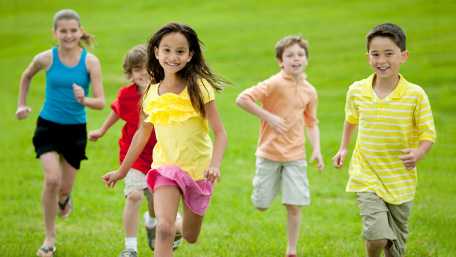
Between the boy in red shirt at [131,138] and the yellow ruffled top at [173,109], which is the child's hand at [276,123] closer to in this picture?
the boy in red shirt at [131,138]

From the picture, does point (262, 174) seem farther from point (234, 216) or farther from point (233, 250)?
point (234, 216)

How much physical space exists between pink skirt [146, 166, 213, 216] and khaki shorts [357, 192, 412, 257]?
125cm

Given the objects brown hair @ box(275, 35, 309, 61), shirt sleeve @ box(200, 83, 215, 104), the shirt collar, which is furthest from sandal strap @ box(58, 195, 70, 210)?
the shirt collar

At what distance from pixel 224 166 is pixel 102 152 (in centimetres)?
293

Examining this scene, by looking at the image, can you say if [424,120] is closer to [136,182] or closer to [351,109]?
[351,109]

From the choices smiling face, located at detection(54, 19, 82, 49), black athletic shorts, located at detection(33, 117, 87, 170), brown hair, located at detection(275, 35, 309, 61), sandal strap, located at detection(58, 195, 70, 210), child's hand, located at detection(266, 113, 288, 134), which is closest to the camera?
child's hand, located at detection(266, 113, 288, 134)

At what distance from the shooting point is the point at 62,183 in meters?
8.34

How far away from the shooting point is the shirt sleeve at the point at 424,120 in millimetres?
5883

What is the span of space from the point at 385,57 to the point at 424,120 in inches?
23.1

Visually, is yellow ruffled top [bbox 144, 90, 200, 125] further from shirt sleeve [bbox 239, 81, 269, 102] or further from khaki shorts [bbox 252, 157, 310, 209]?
khaki shorts [bbox 252, 157, 310, 209]

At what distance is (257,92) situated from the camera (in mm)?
7590

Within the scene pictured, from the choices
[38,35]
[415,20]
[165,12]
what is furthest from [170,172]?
[165,12]

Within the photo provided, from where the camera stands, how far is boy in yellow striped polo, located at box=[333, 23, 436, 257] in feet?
19.6

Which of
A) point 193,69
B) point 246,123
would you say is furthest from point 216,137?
point 246,123
